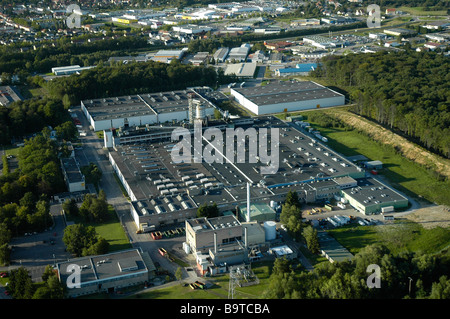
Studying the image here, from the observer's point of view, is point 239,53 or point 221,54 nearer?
point 221,54

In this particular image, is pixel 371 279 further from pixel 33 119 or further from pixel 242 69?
pixel 242 69

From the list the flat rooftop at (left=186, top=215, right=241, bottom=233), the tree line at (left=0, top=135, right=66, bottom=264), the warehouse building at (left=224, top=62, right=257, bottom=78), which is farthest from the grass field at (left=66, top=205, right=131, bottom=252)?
the warehouse building at (left=224, top=62, right=257, bottom=78)

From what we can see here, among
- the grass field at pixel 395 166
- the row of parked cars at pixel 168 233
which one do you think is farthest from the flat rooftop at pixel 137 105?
the row of parked cars at pixel 168 233

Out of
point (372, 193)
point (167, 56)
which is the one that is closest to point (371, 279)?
point (372, 193)

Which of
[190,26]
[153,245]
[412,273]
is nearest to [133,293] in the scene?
[153,245]

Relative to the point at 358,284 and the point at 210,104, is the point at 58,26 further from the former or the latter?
the point at 358,284
